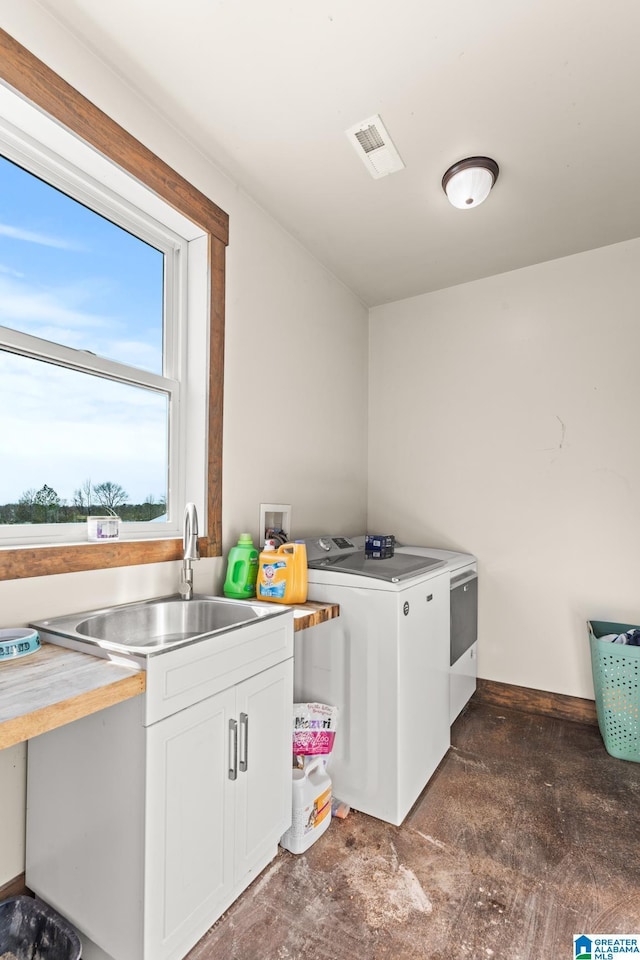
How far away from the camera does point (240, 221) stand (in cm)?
211

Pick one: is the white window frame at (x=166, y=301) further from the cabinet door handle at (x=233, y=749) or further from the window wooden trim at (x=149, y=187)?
the cabinet door handle at (x=233, y=749)

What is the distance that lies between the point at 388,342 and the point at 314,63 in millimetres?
1832

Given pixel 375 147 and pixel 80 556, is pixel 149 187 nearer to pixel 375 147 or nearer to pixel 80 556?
pixel 375 147

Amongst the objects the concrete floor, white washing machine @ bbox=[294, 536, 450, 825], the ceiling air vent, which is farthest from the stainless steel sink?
the ceiling air vent

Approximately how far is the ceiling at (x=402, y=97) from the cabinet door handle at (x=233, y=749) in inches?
80.9

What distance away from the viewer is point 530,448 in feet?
9.00

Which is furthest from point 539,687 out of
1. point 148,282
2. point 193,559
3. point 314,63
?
point 314,63

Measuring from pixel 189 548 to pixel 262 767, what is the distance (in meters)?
0.75

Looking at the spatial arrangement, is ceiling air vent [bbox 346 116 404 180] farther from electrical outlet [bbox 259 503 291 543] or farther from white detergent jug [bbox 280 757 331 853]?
white detergent jug [bbox 280 757 331 853]

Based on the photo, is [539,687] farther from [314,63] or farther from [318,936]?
[314,63]

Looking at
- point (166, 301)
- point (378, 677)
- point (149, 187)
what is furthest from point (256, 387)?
point (378, 677)

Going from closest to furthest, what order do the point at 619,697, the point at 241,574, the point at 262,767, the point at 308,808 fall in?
the point at 262,767, the point at 308,808, the point at 241,574, the point at 619,697

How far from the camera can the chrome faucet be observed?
1695 mm

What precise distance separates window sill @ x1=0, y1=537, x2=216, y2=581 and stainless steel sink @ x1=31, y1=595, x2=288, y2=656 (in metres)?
0.14
